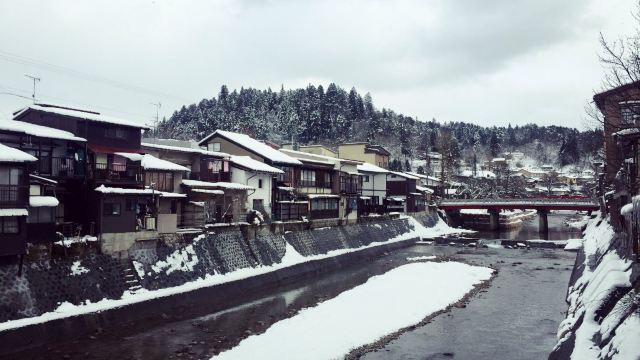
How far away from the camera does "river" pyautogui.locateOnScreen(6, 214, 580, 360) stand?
61.0 ft

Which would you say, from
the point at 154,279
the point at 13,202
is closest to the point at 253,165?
the point at 154,279

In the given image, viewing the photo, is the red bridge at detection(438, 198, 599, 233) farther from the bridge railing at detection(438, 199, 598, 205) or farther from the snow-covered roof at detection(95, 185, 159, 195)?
the snow-covered roof at detection(95, 185, 159, 195)

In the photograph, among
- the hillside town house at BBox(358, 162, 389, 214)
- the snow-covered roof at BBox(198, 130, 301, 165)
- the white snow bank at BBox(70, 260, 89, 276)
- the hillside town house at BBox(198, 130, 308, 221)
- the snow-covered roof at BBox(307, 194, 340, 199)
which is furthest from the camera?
the hillside town house at BBox(358, 162, 389, 214)

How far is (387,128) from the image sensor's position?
137 metres

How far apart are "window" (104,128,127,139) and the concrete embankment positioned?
8498mm

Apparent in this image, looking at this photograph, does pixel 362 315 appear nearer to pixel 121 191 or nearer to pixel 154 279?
pixel 154 279

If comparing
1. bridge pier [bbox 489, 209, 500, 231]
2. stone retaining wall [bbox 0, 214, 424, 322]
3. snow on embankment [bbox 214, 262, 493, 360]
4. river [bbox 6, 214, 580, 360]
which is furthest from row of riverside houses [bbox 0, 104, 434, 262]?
bridge pier [bbox 489, 209, 500, 231]

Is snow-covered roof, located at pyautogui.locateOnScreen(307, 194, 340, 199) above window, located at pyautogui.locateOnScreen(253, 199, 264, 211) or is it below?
above

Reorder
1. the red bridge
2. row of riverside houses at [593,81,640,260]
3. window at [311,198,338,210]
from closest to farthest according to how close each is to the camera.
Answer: row of riverside houses at [593,81,640,260] → window at [311,198,338,210] → the red bridge

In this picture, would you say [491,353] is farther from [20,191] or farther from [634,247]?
[20,191]

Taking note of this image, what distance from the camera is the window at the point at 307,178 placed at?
49.0 m

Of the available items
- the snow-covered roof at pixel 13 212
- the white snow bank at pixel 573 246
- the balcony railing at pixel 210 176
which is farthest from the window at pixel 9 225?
the white snow bank at pixel 573 246

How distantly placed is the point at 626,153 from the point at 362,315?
17712mm

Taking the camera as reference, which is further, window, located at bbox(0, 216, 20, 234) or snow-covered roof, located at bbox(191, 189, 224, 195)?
snow-covered roof, located at bbox(191, 189, 224, 195)
